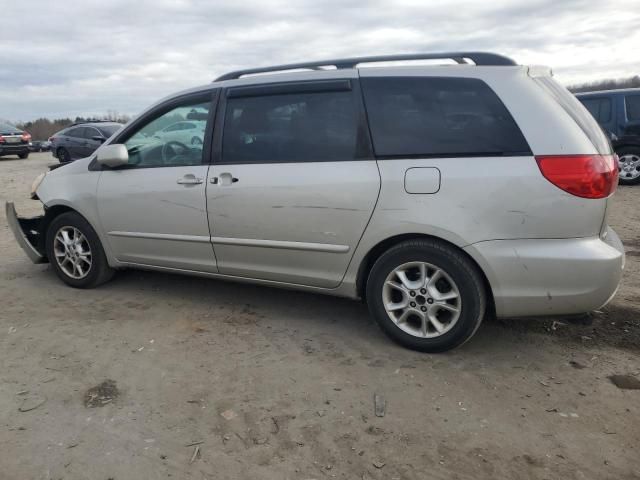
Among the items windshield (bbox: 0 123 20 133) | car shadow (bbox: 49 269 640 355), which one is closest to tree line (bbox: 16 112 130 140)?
windshield (bbox: 0 123 20 133)

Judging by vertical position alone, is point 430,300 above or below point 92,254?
below

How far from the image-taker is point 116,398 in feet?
9.58

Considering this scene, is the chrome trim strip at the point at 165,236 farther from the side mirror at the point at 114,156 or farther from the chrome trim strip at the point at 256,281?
the side mirror at the point at 114,156

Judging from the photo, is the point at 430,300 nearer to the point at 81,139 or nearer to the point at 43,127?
the point at 81,139

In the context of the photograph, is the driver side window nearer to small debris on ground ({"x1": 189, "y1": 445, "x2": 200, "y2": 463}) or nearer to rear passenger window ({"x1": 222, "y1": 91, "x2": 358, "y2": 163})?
rear passenger window ({"x1": 222, "y1": 91, "x2": 358, "y2": 163})

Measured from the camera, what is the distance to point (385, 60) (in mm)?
3572

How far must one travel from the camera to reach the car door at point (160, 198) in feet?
12.9

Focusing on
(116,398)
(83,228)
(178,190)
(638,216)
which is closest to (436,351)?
(116,398)

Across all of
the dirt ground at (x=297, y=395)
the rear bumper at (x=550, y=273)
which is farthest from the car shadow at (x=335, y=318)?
the rear bumper at (x=550, y=273)

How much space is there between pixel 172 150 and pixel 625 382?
11.1 ft

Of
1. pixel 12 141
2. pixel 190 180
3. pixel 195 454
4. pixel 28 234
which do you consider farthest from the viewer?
pixel 12 141

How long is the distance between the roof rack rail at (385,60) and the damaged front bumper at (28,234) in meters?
2.36

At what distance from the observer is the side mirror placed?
416 centimetres

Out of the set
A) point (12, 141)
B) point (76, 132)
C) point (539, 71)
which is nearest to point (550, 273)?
point (539, 71)
